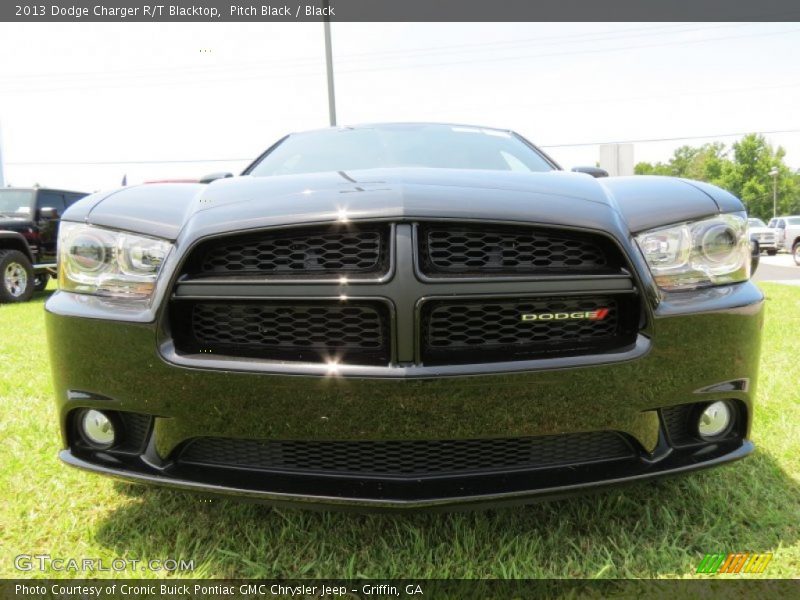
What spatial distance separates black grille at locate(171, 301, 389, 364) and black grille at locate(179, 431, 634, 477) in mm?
241

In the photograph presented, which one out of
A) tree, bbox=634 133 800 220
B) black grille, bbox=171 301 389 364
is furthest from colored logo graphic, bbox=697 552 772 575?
tree, bbox=634 133 800 220

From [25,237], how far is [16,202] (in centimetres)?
81

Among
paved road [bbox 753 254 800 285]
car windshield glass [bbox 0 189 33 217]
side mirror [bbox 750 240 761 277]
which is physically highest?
car windshield glass [bbox 0 189 33 217]

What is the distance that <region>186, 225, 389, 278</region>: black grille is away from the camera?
1377 millimetres

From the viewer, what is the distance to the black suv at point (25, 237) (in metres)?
8.35

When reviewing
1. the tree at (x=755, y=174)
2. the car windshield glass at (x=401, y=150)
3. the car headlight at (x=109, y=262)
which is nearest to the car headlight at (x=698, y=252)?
the car windshield glass at (x=401, y=150)

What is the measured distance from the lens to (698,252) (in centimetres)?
151

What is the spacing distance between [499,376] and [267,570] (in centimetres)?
85

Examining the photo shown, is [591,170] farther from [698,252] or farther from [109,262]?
[109,262]

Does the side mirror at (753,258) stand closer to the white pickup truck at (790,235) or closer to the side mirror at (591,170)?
the side mirror at (591,170)

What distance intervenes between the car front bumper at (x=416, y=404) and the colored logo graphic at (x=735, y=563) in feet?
0.99

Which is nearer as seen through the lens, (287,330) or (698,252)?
(287,330)

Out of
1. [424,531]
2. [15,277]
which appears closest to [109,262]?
[424,531]

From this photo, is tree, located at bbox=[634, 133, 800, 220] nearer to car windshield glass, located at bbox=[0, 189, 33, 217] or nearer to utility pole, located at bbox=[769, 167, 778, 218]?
utility pole, located at bbox=[769, 167, 778, 218]
